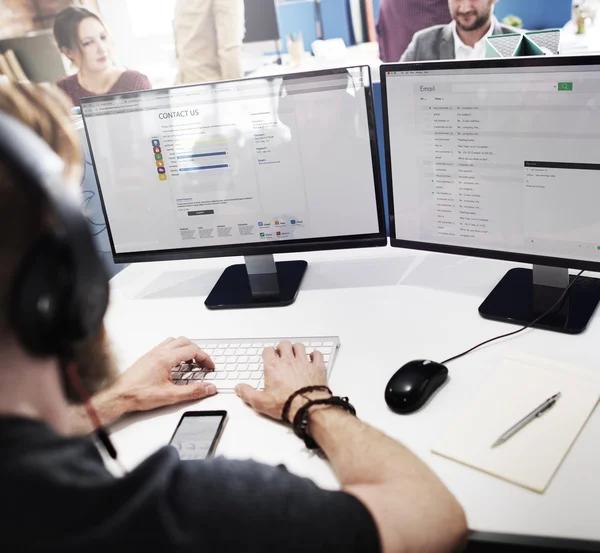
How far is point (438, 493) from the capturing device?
0.73 metres

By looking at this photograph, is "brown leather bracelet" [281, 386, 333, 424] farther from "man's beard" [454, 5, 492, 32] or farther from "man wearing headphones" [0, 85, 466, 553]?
"man's beard" [454, 5, 492, 32]

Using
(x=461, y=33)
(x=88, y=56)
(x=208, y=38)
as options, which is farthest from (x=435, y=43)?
(x=88, y=56)

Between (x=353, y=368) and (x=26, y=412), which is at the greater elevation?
(x=26, y=412)

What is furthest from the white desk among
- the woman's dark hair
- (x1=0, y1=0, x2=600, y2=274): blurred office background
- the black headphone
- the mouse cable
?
the woman's dark hair

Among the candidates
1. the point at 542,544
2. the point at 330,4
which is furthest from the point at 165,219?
the point at 330,4

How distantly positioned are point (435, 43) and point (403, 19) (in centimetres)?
27

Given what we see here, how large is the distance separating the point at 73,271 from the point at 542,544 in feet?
1.93

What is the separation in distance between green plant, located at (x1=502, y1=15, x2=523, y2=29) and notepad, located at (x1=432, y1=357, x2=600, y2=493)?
3.48 m

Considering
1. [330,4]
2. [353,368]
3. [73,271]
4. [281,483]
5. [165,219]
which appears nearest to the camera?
[73,271]

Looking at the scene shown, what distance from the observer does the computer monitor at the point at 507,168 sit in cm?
98

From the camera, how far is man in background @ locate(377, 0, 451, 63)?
325 centimetres

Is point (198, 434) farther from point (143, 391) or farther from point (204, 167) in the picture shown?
point (204, 167)

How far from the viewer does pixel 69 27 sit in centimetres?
330

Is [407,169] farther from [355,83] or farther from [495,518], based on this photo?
[495,518]
